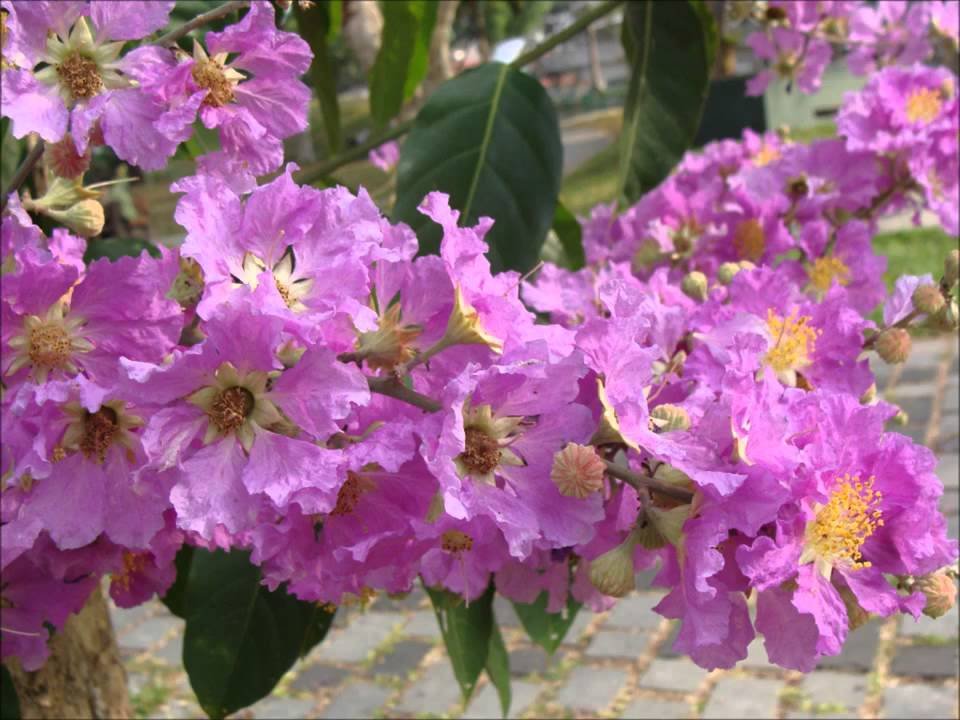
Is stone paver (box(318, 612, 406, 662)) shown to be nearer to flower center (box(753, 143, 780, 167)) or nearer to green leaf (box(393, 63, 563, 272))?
flower center (box(753, 143, 780, 167))

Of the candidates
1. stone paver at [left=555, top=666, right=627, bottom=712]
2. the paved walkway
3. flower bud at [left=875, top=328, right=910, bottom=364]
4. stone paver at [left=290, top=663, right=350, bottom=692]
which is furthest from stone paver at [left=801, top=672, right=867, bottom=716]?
flower bud at [left=875, top=328, right=910, bottom=364]

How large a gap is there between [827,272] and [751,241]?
0.11m

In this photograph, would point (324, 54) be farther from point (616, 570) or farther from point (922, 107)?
point (616, 570)

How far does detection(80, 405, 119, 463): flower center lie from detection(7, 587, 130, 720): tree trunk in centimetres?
72

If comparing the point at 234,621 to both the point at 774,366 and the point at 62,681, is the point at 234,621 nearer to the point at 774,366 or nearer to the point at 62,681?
the point at 62,681

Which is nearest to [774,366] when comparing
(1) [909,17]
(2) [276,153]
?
(2) [276,153]

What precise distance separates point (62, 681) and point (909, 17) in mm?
1388

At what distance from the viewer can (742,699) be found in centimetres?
269

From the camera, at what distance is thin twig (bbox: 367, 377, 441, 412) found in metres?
0.65

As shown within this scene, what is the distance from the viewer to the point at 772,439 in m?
0.66

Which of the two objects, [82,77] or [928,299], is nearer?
[82,77]

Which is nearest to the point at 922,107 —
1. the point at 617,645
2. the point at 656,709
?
the point at 656,709

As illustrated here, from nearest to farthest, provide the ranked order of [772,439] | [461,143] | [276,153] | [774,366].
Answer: [772,439]
[276,153]
[774,366]
[461,143]

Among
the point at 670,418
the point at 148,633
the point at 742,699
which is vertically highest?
the point at 670,418
